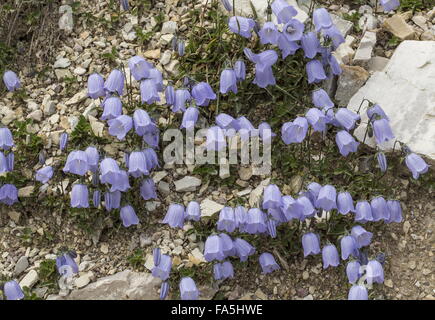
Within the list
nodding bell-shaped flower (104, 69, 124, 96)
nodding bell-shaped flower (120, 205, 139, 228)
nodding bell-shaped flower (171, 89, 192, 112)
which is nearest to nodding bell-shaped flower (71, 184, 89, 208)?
nodding bell-shaped flower (120, 205, 139, 228)

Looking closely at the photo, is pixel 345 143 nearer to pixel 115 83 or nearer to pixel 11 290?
pixel 115 83

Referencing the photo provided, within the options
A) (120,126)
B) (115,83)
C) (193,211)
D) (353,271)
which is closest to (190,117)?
(120,126)

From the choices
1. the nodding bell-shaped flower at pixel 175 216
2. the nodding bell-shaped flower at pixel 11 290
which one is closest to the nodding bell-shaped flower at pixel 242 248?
the nodding bell-shaped flower at pixel 175 216

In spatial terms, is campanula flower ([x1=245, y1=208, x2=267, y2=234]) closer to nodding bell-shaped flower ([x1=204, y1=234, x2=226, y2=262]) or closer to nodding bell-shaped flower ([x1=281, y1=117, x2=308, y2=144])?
nodding bell-shaped flower ([x1=204, y1=234, x2=226, y2=262])

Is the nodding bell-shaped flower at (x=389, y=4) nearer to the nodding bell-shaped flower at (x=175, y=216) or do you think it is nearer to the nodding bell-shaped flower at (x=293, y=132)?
the nodding bell-shaped flower at (x=293, y=132)

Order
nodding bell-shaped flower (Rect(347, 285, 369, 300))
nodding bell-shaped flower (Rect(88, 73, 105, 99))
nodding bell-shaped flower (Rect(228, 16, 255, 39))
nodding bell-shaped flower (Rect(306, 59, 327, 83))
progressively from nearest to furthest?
nodding bell-shaped flower (Rect(347, 285, 369, 300))
nodding bell-shaped flower (Rect(88, 73, 105, 99))
nodding bell-shaped flower (Rect(306, 59, 327, 83))
nodding bell-shaped flower (Rect(228, 16, 255, 39))
